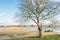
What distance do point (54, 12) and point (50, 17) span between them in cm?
127

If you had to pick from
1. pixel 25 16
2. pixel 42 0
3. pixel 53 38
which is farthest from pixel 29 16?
pixel 53 38

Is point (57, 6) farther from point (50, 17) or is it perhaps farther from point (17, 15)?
point (17, 15)

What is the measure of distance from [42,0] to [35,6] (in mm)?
1809

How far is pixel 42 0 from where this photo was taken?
4409cm

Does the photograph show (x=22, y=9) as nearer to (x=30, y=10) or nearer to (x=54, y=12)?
(x=30, y=10)

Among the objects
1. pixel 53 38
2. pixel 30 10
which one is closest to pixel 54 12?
pixel 30 10

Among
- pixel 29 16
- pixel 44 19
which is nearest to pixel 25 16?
pixel 29 16

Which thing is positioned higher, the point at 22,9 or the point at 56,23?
the point at 22,9

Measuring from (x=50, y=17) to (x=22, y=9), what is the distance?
18.8ft

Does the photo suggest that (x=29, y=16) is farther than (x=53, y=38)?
Yes

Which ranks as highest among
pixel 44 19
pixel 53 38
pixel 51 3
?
pixel 51 3

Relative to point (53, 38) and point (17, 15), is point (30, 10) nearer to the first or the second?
point (17, 15)

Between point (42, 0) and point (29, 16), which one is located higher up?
point (42, 0)

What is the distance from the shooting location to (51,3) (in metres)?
44.7
